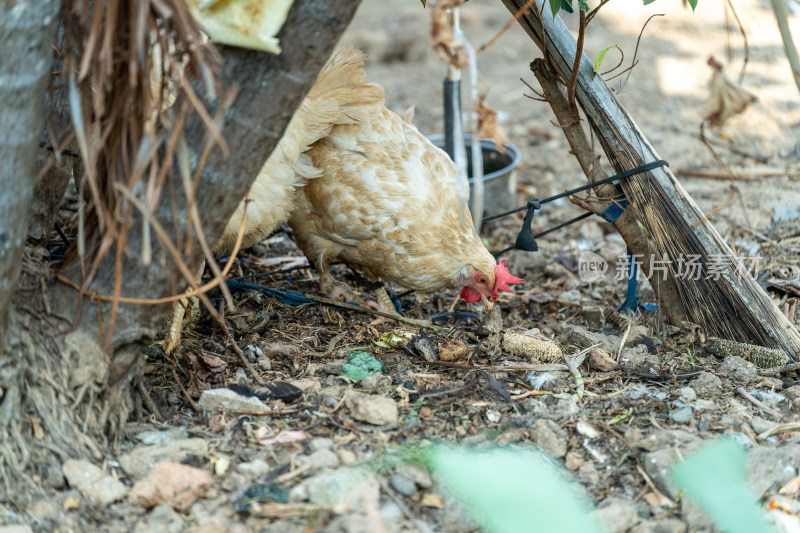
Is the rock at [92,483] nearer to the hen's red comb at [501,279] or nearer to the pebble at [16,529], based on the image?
the pebble at [16,529]

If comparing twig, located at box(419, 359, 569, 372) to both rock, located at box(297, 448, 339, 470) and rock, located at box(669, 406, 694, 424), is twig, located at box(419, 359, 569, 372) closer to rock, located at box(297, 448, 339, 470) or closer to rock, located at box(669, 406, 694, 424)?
rock, located at box(669, 406, 694, 424)

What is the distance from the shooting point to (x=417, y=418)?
→ 1.98m

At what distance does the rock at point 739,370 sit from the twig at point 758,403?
6cm

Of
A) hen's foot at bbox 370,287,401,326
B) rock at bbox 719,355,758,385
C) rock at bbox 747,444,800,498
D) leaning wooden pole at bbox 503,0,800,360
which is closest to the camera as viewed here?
rock at bbox 747,444,800,498

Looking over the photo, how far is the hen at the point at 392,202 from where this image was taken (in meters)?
2.70

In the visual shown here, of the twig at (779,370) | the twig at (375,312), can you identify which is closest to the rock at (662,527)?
the twig at (779,370)

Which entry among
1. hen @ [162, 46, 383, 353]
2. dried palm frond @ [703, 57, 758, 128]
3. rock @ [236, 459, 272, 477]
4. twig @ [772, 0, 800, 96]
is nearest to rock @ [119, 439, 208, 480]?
rock @ [236, 459, 272, 477]

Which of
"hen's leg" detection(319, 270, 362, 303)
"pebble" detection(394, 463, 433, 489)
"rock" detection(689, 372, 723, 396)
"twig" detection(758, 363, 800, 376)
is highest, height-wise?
"twig" detection(758, 363, 800, 376)

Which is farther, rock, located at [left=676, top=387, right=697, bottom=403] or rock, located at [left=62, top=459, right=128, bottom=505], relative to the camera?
rock, located at [left=676, top=387, right=697, bottom=403]

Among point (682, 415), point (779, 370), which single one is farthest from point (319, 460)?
point (779, 370)

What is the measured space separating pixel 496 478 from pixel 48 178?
5.02 ft

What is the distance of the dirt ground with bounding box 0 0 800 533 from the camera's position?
160 centimetres

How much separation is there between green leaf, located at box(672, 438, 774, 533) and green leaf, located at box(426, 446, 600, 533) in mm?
284

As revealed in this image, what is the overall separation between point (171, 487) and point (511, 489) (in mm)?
834
